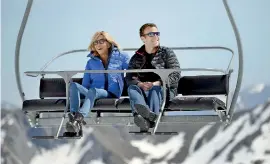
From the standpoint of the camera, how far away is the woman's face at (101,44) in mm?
5426

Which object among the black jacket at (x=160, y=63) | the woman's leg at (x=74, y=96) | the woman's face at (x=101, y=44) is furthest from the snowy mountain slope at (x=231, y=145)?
the woman's leg at (x=74, y=96)

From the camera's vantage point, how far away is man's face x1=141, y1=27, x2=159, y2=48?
521 cm

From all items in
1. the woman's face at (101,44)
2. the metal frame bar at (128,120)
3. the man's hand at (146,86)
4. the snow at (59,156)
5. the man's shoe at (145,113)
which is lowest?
the snow at (59,156)

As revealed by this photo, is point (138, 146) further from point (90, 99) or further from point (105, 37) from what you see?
point (90, 99)

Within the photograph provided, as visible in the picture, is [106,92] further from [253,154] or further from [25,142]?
[253,154]

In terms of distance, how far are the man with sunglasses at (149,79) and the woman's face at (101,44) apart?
0.78 ft

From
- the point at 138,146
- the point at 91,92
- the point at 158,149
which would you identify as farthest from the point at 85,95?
the point at 158,149

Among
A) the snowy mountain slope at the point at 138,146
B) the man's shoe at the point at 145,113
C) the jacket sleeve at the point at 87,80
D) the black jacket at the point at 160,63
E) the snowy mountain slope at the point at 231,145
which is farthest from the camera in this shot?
the snowy mountain slope at the point at 231,145

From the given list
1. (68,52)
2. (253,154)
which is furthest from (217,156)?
(68,52)

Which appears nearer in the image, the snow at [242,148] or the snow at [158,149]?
the snow at [158,149]

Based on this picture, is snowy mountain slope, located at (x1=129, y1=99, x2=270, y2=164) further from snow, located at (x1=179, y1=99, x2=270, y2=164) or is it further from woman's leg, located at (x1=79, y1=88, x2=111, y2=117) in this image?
woman's leg, located at (x1=79, y1=88, x2=111, y2=117)

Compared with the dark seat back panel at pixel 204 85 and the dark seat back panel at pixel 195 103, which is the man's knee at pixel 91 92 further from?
the dark seat back panel at pixel 204 85

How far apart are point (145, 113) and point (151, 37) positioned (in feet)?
1.80

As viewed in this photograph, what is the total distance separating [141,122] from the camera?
5.04 meters
